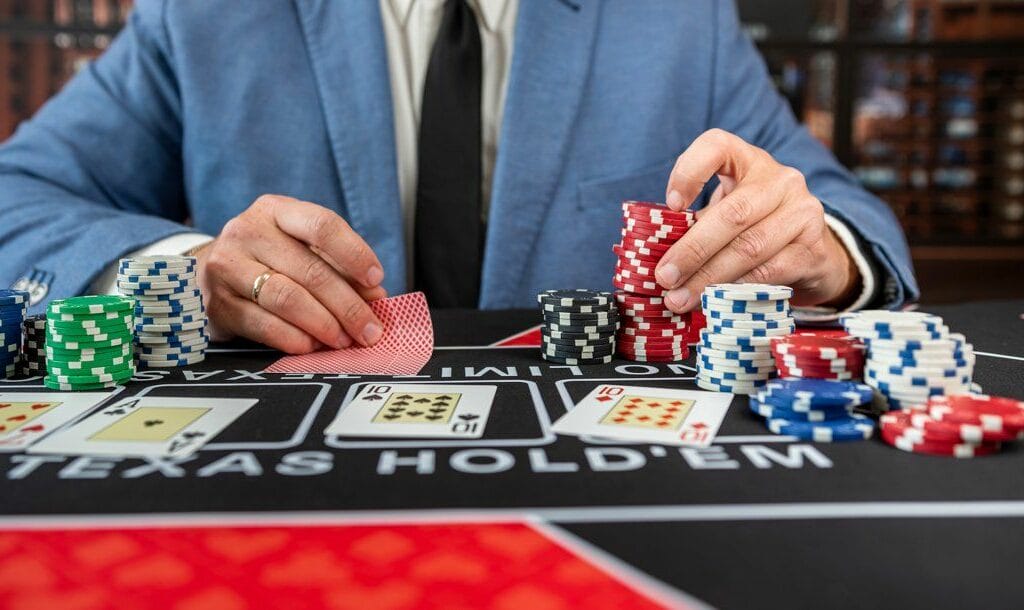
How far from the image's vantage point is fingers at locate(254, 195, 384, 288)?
161 centimetres

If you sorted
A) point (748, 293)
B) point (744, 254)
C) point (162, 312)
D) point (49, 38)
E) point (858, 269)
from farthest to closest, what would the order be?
point (49, 38)
point (858, 269)
point (744, 254)
point (162, 312)
point (748, 293)

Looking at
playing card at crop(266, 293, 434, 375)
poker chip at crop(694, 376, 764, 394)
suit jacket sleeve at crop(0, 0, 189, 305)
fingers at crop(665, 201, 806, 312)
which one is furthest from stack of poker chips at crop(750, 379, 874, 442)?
suit jacket sleeve at crop(0, 0, 189, 305)

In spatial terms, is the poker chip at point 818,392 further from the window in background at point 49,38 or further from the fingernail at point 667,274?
the window in background at point 49,38

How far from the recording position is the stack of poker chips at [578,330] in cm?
154

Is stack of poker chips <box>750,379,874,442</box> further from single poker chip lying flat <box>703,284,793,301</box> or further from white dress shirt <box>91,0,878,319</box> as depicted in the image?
white dress shirt <box>91,0,878,319</box>

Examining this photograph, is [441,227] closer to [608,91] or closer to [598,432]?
[608,91]

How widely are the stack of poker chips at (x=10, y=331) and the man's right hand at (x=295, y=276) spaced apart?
1.16 feet

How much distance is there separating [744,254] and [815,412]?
70cm

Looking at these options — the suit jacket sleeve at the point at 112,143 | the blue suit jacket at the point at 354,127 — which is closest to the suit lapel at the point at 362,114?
the blue suit jacket at the point at 354,127

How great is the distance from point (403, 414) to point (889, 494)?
62cm

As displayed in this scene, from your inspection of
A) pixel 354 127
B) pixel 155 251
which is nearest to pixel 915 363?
pixel 155 251

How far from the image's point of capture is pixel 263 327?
166 centimetres

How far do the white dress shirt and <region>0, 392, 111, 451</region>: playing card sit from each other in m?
1.30

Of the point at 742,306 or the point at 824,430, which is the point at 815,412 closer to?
the point at 824,430
